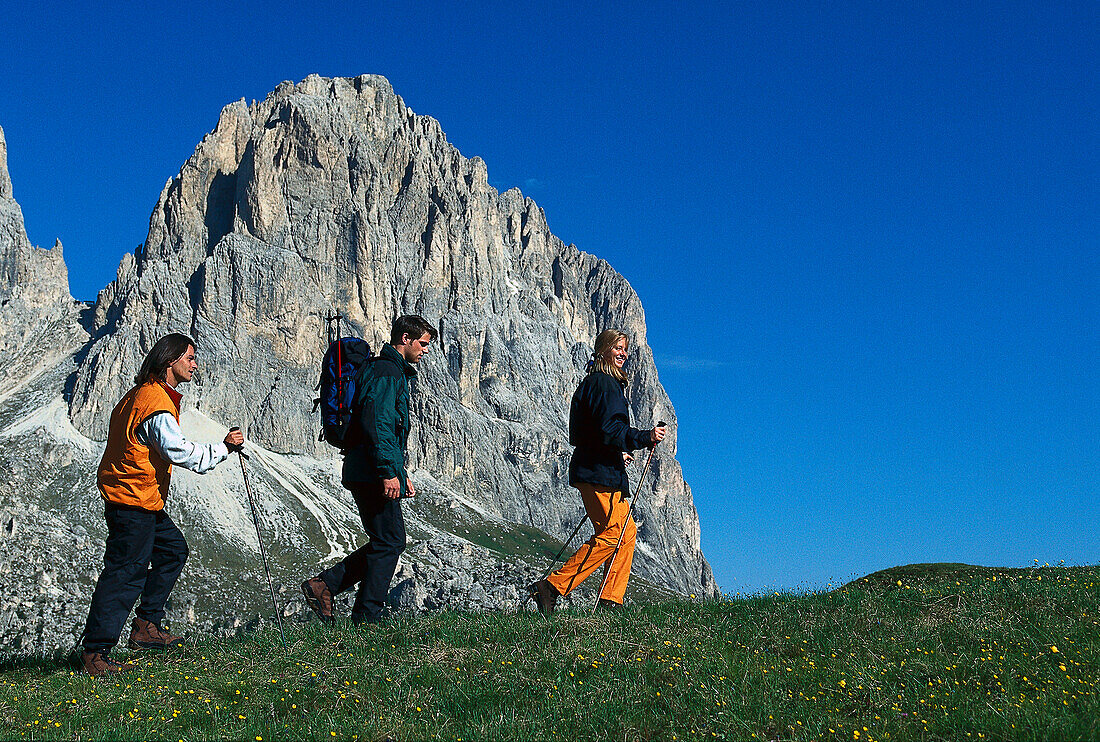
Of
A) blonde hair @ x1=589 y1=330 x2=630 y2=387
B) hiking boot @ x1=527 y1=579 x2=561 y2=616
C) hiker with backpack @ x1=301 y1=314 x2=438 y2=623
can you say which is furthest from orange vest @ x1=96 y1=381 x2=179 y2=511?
blonde hair @ x1=589 y1=330 x2=630 y2=387

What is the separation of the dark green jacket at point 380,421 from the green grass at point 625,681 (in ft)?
6.25

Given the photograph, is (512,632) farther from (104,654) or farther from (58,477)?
(58,477)

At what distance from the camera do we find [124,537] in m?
9.69

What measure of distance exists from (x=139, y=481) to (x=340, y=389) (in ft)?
8.40

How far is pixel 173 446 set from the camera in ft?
31.1

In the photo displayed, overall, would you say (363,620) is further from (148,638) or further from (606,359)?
(606,359)

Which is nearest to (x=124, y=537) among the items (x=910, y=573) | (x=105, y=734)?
(x=105, y=734)

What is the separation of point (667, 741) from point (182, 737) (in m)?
3.96

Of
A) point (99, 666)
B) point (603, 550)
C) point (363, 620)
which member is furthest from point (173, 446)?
point (603, 550)

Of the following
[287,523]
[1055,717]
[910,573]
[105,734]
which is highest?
[287,523]

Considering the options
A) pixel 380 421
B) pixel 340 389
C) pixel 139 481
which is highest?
pixel 340 389

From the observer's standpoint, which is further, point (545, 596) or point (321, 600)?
point (545, 596)

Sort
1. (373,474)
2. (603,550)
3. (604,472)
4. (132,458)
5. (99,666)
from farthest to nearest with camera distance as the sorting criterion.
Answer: (604,472)
(603,550)
(373,474)
(132,458)
(99,666)

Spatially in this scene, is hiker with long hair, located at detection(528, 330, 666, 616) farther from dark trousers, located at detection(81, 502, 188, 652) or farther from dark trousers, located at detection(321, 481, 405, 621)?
dark trousers, located at detection(81, 502, 188, 652)
